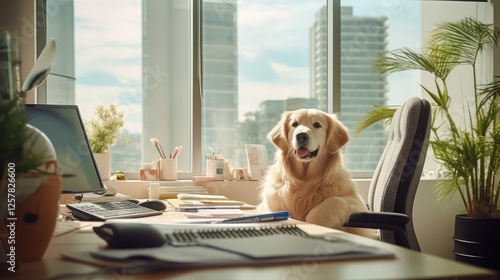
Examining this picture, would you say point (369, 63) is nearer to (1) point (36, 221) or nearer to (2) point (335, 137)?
(2) point (335, 137)

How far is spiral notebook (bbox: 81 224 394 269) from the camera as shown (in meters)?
0.76

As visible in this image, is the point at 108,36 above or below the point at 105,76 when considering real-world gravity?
above

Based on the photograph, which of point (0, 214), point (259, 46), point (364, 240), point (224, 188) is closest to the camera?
point (0, 214)

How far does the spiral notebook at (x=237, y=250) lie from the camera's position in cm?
76

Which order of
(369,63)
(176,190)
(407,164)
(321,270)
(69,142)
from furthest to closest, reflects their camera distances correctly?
(369,63) → (176,190) → (407,164) → (69,142) → (321,270)

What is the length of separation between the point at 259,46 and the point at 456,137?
1.51 m

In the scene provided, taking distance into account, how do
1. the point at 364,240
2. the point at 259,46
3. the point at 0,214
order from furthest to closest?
the point at 259,46 → the point at 364,240 → the point at 0,214

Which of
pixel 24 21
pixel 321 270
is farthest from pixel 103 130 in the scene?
pixel 321 270

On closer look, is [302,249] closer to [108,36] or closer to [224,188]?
[224,188]

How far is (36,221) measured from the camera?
2.62ft

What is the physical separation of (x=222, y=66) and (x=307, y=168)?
1456 mm

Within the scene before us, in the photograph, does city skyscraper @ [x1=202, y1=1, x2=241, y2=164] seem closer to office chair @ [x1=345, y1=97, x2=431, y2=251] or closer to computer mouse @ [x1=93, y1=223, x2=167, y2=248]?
office chair @ [x1=345, y1=97, x2=431, y2=251]

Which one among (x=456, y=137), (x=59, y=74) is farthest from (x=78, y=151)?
(x=456, y=137)

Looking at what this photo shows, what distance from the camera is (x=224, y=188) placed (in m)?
3.46
